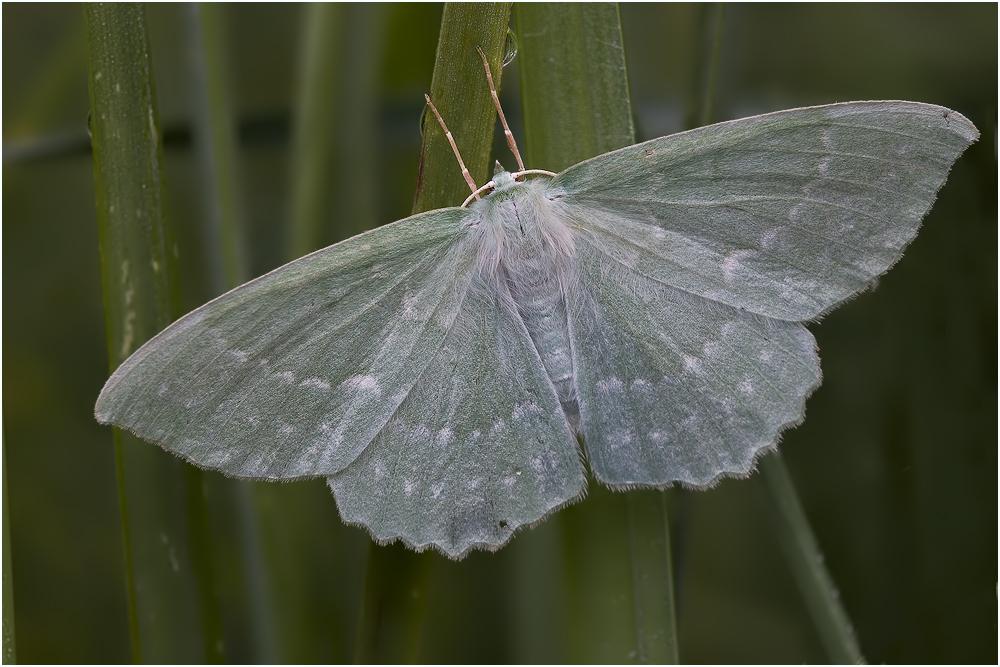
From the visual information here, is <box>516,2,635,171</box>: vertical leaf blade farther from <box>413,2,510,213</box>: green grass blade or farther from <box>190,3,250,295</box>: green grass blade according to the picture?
<box>190,3,250,295</box>: green grass blade

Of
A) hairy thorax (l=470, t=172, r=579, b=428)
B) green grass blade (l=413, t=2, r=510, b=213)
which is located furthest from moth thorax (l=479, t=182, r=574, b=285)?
green grass blade (l=413, t=2, r=510, b=213)

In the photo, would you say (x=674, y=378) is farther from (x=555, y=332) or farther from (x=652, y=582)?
(x=652, y=582)

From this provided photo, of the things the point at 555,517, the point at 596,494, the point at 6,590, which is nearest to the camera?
the point at 6,590

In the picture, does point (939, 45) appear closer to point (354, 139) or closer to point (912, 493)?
point (912, 493)

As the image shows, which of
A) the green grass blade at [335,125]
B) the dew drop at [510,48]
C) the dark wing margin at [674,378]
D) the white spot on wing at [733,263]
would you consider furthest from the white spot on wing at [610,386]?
the green grass blade at [335,125]

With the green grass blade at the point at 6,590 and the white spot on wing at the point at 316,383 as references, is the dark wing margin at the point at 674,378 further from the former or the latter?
the green grass blade at the point at 6,590

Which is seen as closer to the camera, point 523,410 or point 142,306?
point 142,306

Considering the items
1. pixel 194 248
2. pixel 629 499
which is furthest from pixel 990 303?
pixel 194 248

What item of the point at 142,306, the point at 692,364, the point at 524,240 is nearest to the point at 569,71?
the point at 524,240
